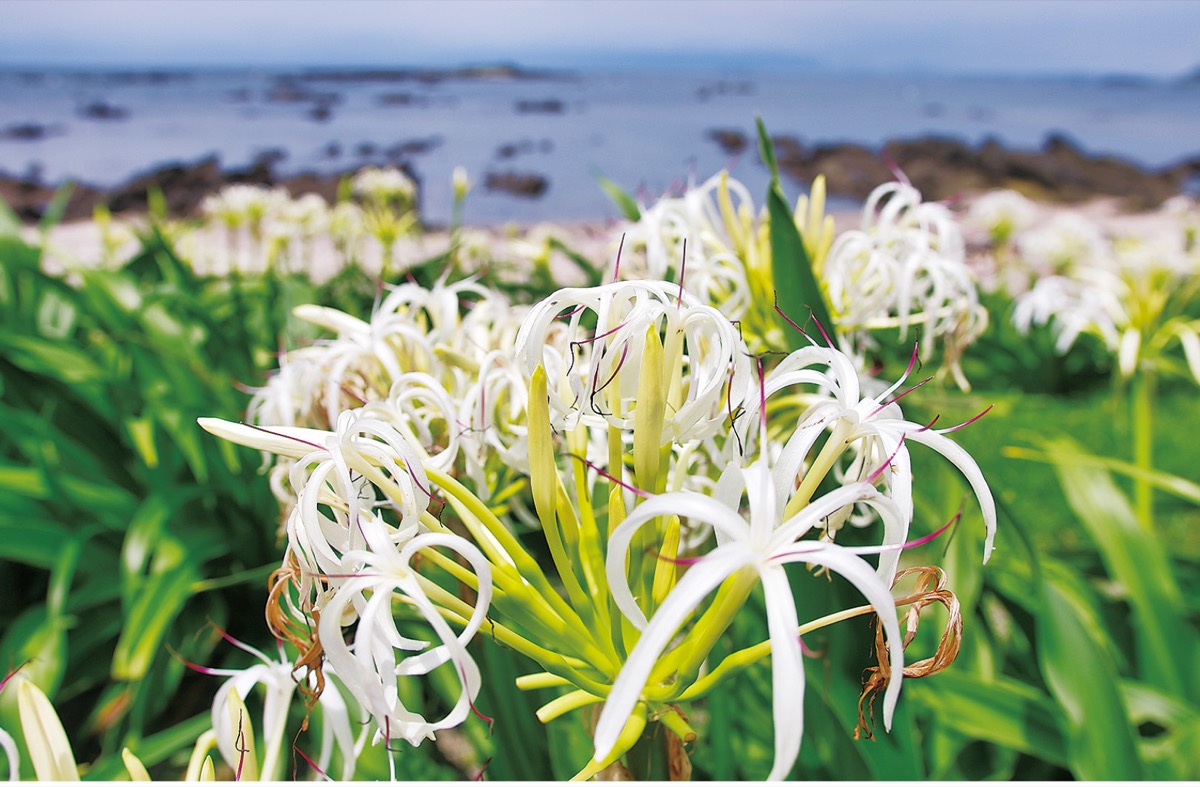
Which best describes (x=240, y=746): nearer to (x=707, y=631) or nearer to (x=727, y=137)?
(x=707, y=631)

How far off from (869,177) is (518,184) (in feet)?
14.5

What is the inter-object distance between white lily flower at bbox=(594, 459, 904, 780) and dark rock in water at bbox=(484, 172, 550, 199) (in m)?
9.53

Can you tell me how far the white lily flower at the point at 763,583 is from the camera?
417 mm

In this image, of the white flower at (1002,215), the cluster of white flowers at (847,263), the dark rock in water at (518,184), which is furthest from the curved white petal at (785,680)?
the dark rock in water at (518,184)

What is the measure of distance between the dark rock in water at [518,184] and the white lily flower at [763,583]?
9531mm

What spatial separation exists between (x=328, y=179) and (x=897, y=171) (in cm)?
1011

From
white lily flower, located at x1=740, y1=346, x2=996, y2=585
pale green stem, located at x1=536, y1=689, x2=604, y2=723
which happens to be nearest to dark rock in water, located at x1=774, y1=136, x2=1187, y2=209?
white lily flower, located at x1=740, y1=346, x2=996, y2=585

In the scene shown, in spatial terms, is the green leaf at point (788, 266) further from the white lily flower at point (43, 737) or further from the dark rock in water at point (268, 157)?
the dark rock in water at point (268, 157)

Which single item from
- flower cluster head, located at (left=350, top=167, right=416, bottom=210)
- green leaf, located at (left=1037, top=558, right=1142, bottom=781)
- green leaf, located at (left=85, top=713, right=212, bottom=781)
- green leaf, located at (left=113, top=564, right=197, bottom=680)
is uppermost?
flower cluster head, located at (left=350, top=167, right=416, bottom=210)

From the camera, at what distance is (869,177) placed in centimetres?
1055

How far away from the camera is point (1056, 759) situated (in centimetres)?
153

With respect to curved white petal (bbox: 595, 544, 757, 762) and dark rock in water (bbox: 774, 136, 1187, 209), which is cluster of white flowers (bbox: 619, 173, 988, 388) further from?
dark rock in water (bbox: 774, 136, 1187, 209)

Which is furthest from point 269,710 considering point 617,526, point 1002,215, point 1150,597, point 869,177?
point 869,177

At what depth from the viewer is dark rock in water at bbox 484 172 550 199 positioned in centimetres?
981
